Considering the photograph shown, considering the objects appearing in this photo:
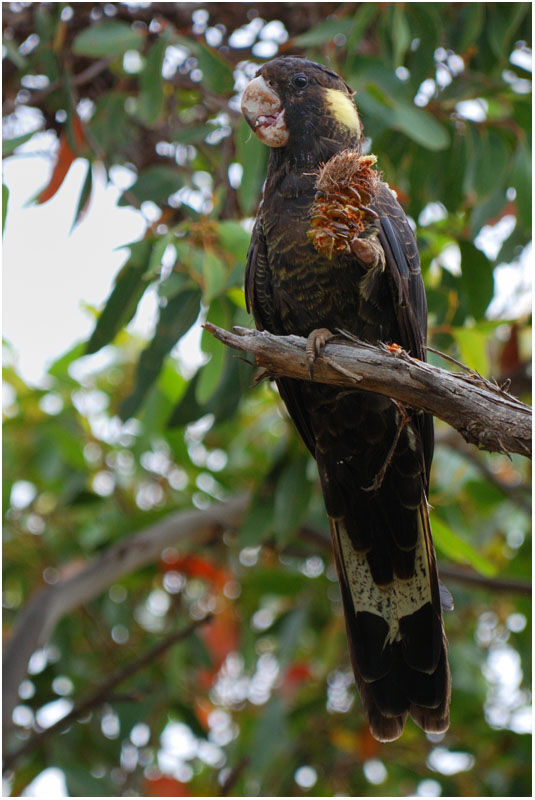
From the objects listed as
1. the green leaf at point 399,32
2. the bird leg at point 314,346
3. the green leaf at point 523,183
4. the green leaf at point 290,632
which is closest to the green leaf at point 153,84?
the green leaf at point 399,32

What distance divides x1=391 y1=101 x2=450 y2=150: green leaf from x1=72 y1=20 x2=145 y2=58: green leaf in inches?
30.4

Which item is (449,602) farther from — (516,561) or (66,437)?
(66,437)

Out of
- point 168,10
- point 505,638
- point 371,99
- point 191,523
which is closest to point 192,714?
point 191,523

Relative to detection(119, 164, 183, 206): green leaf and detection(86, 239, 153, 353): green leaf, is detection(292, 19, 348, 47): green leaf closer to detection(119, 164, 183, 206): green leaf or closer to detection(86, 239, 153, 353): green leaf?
detection(119, 164, 183, 206): green leaf

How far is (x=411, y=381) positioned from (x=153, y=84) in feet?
4.72

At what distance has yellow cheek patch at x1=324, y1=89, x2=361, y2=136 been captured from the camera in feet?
7.09

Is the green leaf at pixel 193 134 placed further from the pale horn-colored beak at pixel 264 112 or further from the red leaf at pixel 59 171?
the pale horn-colored beak at pixel 264 112

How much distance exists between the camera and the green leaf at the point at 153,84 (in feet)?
8.30

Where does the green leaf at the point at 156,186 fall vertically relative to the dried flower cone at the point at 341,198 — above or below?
below

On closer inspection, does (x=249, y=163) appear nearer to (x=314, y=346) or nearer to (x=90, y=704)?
(x=314, y=346)

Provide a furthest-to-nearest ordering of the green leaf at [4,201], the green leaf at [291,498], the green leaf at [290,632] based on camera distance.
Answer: the green leaf at [290,632] < the green leaf at [291,498] < the green leaf at [4,201]

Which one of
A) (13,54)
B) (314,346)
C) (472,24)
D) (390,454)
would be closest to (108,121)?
(13,54)

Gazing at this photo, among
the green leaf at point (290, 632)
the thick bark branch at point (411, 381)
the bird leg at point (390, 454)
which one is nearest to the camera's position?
the thick bark branch at point (411, 381)

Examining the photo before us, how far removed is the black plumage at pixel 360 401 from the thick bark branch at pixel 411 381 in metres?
0.25
